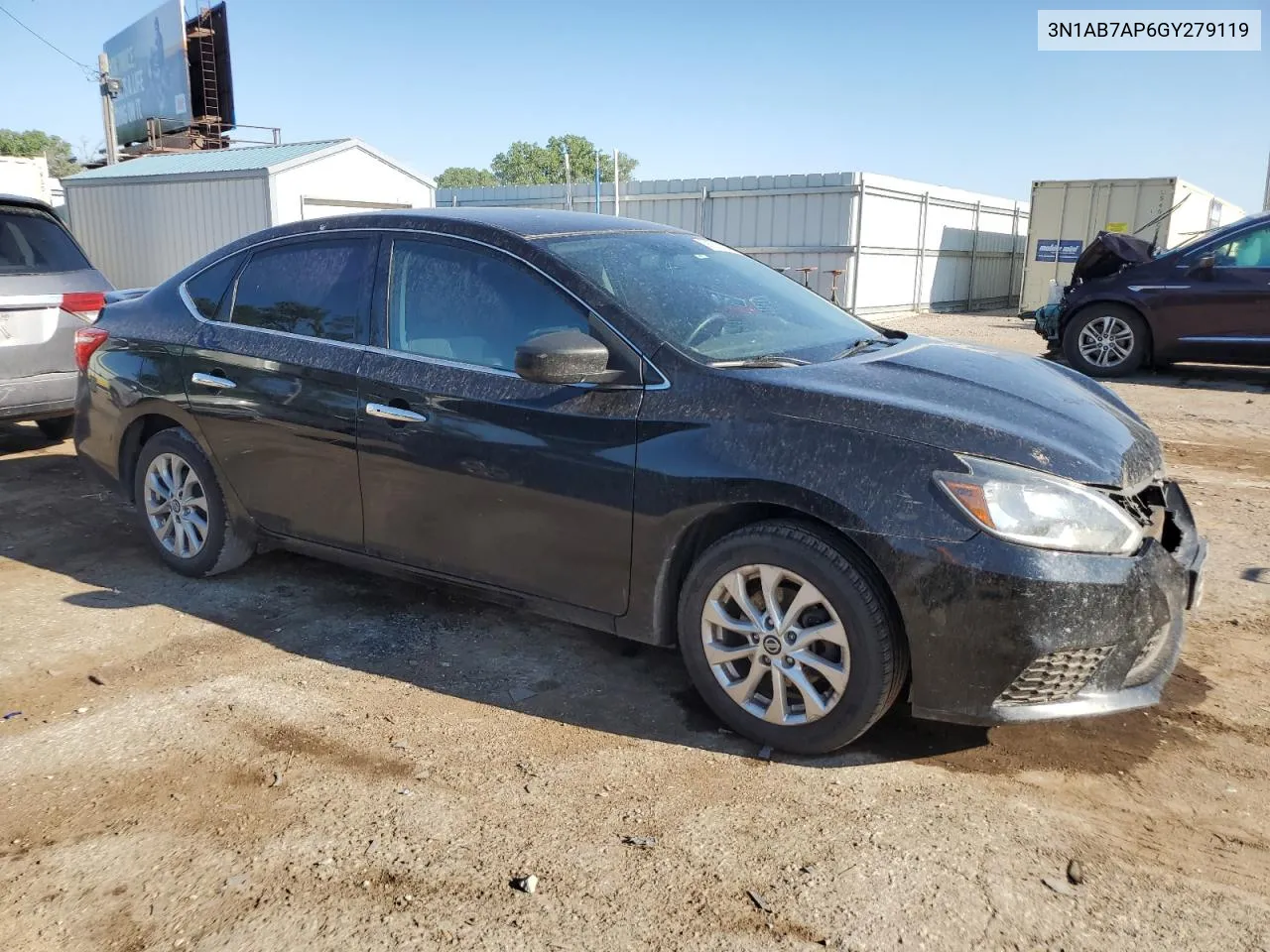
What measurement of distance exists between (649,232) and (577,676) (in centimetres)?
190

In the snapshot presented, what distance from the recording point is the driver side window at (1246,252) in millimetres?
9977

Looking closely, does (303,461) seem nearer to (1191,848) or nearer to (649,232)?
(649,232)

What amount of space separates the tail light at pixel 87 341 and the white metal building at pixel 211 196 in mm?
10544

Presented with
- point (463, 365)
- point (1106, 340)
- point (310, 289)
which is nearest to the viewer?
point (463, 365)

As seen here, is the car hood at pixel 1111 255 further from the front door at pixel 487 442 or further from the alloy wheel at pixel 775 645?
the alloy wheel at pixel 775 645

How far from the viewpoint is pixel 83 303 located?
677 centimetres

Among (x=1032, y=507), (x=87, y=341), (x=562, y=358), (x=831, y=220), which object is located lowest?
(x=1032, y=507)

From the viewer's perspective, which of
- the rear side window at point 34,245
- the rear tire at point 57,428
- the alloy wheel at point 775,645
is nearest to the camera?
the alloy wheel at point 775,645

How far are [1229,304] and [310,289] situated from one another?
9581 millimetres

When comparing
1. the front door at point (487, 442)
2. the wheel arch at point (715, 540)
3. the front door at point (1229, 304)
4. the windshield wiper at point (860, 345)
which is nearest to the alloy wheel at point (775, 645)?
the wheel arch at point (715, 540)

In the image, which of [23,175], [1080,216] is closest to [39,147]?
[23,175]

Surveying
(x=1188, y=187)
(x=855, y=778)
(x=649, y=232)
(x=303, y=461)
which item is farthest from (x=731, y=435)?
(x=1188, y=187)

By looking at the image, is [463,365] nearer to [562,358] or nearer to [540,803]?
[562,358]

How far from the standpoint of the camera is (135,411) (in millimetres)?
4777
